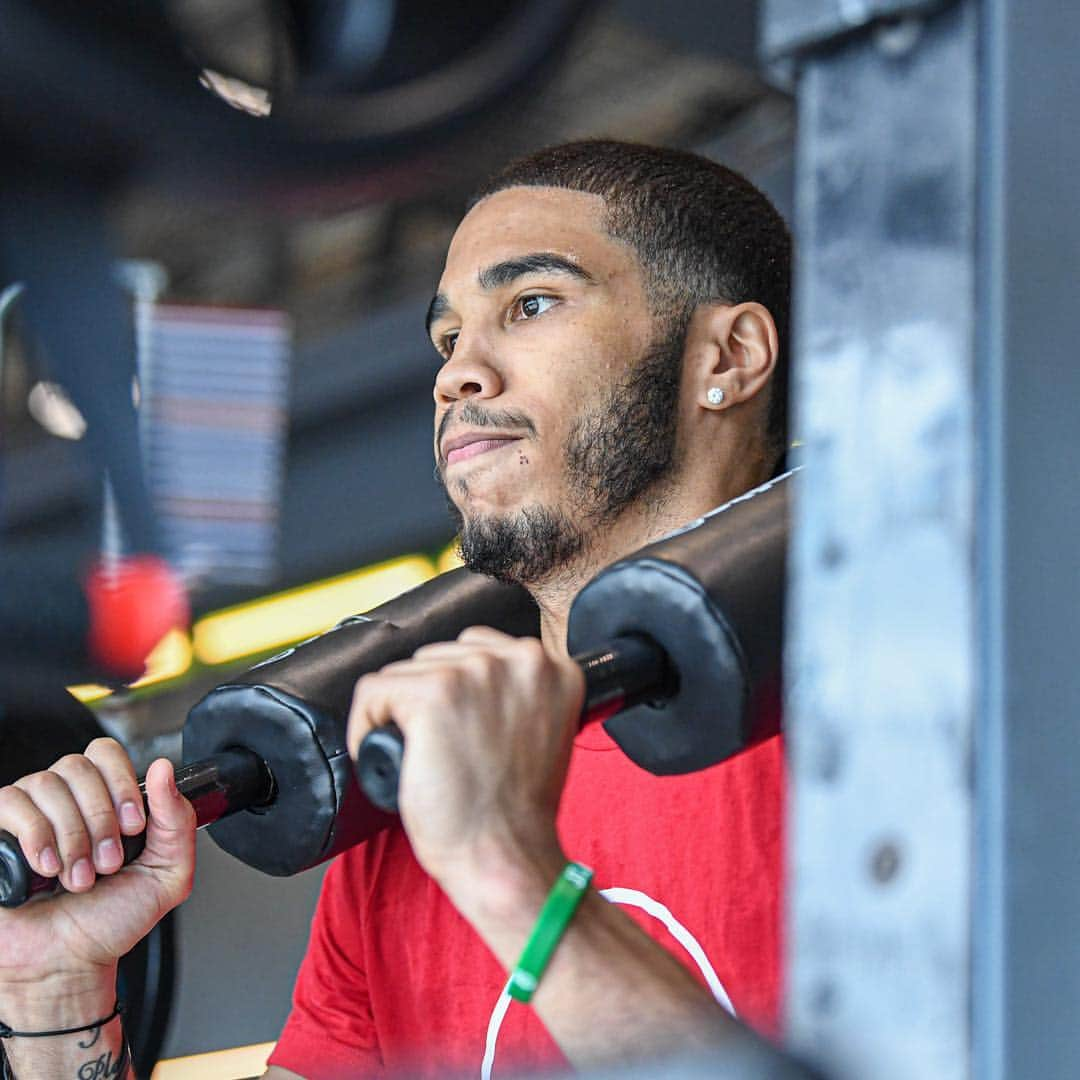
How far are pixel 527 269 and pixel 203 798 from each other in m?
0.47

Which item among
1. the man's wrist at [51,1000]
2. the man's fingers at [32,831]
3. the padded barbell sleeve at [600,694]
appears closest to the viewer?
the padded barbell sleeve at [600,694]

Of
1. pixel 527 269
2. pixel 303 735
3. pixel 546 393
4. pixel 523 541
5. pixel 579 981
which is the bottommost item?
pixel 579 981

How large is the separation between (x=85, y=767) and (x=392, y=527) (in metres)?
3.56

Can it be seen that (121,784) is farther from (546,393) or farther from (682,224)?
Answer: (682,224)

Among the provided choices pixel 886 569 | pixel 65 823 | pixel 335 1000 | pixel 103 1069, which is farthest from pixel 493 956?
pixel 886 569

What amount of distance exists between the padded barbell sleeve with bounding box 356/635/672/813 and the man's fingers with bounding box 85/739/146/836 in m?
0.27

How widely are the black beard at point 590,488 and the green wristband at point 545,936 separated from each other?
50 cm

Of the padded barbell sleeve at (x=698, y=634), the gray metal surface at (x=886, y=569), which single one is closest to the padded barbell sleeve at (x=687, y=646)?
the padded barbell sleeve at (x=698, y=634)

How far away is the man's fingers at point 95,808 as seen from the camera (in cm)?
86

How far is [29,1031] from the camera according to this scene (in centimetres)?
98

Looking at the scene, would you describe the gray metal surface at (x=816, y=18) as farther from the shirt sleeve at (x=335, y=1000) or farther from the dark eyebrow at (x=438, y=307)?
the shirt sleeve at (x=335, y=1000)

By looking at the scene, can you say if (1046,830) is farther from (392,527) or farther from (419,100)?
(392,527)

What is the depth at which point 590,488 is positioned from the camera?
1118mm

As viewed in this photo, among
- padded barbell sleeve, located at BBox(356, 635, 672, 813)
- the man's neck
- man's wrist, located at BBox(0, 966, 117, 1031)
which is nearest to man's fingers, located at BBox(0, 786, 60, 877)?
man's wrist, located at BBox(0, 966, 117, 1031)
